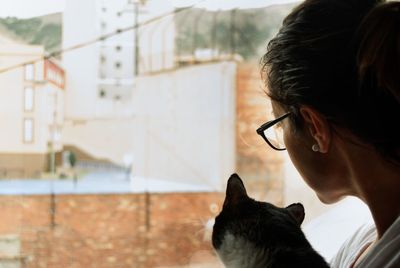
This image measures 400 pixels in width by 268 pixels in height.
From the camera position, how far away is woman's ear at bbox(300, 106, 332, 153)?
63 cm

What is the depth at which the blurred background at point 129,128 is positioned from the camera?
1.00 m

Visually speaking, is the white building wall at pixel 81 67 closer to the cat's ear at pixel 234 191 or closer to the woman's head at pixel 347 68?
the cat's ear at pixel 234 191

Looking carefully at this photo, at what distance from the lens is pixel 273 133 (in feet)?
2.50

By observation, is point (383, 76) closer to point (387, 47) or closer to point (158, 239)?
point (387, 47)

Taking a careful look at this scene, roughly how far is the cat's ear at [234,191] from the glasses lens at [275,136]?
8cm

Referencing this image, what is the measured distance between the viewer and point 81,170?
1.06m

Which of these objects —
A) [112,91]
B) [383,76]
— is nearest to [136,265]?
[112,91]

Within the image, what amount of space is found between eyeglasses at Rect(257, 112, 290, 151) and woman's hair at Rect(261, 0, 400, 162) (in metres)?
0.05

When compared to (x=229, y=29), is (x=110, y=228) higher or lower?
lower

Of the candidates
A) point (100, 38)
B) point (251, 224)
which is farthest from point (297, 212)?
point (100, 38)

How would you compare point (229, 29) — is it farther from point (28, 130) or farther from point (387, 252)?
point (387, 252)

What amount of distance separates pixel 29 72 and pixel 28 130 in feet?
0.36

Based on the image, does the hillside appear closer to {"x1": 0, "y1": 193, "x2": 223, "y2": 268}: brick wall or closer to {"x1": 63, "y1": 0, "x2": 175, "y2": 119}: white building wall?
{"x1": 63, "y1": 0, "x2": 175, "y2": 119}: white building wall

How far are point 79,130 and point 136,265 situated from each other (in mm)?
311
